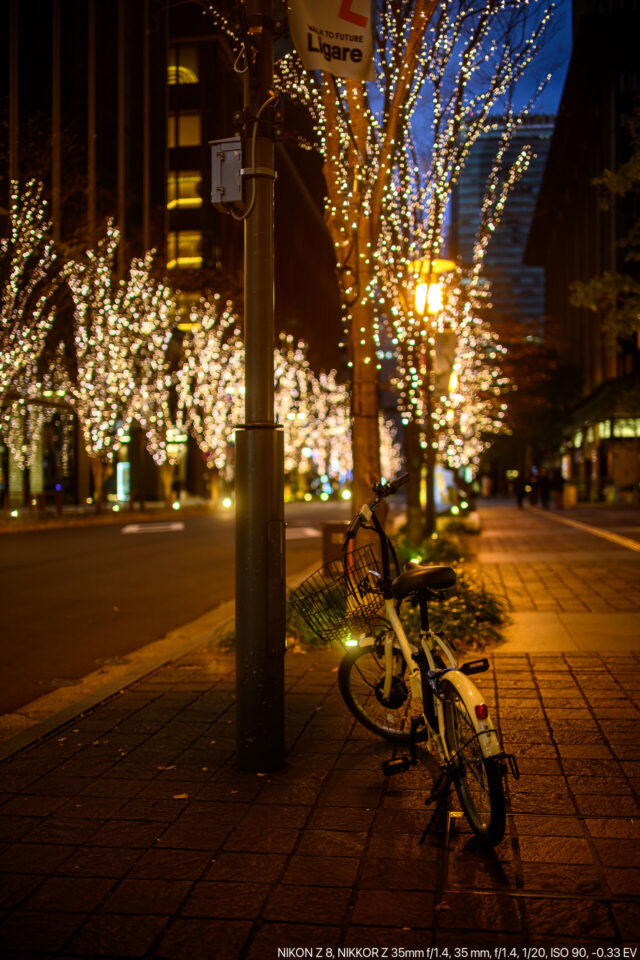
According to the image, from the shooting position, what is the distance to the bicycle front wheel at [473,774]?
3.83 meters

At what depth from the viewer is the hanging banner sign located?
5.77m

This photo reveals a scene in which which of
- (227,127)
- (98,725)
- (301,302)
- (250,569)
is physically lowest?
(98,725)

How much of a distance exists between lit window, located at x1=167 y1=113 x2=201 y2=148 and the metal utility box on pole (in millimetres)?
60485

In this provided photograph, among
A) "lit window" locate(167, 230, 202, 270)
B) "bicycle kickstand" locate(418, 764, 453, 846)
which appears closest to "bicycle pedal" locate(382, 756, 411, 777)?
"bicycle kickstand" locate(418, 764, 453, 846)

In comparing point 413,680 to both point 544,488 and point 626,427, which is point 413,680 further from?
point 626,427

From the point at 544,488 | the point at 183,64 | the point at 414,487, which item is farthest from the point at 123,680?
the point at 183,64

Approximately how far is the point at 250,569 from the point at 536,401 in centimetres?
4299

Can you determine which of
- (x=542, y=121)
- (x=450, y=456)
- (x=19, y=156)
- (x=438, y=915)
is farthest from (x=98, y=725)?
(x=19, y=156)

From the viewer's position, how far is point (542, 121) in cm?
1580

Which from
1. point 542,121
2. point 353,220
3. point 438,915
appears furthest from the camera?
point 542,121

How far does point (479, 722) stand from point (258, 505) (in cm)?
176

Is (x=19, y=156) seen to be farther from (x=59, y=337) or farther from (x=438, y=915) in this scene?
(x=438, y=915)

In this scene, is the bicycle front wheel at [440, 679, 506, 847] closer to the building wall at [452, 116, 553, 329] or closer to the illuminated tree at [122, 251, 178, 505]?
the building wall at [452, 116, 553, 329]

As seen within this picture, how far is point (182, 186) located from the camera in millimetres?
61938
